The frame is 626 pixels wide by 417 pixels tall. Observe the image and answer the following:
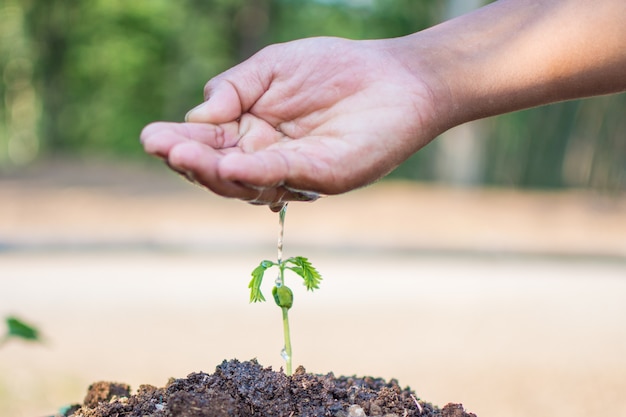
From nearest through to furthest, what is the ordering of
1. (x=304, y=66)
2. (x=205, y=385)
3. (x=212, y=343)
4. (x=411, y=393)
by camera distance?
1. (x=205, y=385)
2. (x=411, y=393)
3. (x=304, y=66)
4. (x=212, y=343)

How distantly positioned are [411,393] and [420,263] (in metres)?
6.36

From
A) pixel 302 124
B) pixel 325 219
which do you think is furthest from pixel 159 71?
pixel 302 124

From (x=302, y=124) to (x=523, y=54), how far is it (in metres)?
0.53

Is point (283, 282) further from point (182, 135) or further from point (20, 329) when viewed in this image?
point (20, 329)

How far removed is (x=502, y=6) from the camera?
6.37ft

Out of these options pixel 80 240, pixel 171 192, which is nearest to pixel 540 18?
pixel 80 240

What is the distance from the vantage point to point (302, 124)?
188cm

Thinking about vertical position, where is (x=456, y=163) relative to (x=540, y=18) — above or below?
above

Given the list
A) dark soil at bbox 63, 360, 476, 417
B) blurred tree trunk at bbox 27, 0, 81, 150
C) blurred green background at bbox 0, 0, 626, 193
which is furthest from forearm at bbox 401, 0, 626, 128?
blurred tree trunk at bbox 27, 0, 81, 150

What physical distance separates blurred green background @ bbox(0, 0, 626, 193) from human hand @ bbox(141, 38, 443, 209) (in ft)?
44.9

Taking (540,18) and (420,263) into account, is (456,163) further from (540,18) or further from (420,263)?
(540,18)

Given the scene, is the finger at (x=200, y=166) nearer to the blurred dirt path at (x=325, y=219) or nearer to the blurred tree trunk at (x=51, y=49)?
the blurred dirt path at (x=325, y=219)

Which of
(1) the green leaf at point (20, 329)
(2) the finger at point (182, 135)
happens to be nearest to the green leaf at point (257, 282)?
(2) the finger at point (182, 135)

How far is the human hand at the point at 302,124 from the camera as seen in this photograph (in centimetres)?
150
